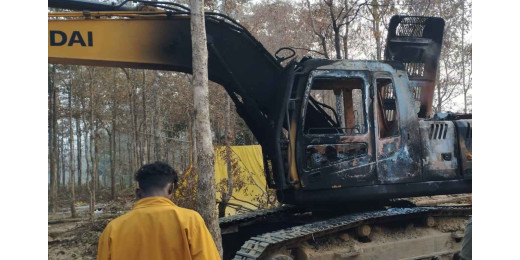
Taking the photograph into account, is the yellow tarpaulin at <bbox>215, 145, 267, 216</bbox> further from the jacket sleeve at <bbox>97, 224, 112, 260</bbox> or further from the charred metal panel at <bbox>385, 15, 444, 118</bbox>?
the jacket sleeve at <bbox>97, 224, 112, 260</bbox>

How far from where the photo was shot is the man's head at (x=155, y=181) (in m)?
2.76

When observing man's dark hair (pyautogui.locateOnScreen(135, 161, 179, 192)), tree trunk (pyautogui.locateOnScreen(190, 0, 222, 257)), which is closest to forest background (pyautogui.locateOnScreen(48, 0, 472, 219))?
tree trunk (pyautogui.locateOnScreen(190, 0, 222, 257))

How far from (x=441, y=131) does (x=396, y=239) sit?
153 centimetres

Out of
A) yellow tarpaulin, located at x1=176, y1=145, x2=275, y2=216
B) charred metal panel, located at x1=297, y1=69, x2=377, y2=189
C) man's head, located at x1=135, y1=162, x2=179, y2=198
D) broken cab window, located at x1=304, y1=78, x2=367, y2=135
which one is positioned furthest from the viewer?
yellow tarpaulin, located at x1=176, y1=145, x2=275, y2=216

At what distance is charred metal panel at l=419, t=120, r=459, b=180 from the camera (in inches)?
241

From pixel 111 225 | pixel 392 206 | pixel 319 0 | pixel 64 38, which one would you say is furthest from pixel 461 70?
pixel 111 225

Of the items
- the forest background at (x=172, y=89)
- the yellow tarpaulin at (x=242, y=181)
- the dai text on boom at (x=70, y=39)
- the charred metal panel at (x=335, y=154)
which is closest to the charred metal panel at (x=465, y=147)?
the charred metal panel at (x=335, y=154)

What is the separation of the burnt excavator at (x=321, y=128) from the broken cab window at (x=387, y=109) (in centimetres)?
2

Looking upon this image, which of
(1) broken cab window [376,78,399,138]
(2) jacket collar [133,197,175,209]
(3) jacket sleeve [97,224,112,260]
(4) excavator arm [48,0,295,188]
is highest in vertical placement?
(4) excavator arm [48,0,295,188]

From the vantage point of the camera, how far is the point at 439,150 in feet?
20.4

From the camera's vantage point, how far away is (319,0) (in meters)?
12.5

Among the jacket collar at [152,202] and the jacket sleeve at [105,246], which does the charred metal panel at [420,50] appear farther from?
the jacket sleeve at [105,246]

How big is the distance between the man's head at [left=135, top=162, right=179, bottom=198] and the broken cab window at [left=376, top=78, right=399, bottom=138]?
12.4 ft

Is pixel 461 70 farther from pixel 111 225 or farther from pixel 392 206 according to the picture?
pixel 111 225
